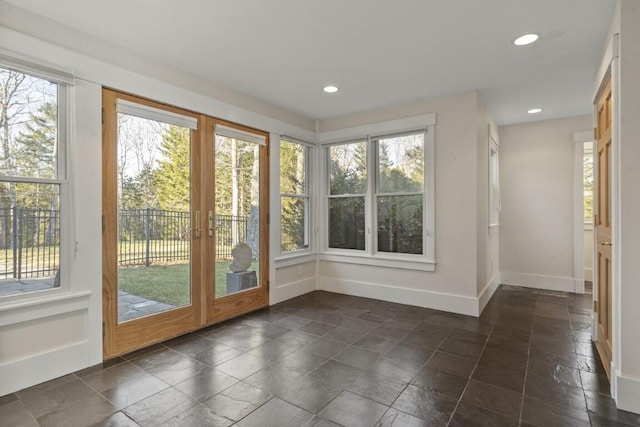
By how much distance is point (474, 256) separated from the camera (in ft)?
12.3

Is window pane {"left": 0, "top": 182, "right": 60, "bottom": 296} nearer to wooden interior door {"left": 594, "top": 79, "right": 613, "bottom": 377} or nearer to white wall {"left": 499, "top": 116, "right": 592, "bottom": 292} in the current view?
wooden interior door {"left": 594, "top": 79, "right": 613, "bottom": 377}

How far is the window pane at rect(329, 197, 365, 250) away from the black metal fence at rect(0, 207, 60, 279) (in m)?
3.32

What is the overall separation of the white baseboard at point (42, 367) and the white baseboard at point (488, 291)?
3.90m

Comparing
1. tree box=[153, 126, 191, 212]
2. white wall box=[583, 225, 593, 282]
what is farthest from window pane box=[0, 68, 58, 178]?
white wall box=[583, 225, 593, 282]

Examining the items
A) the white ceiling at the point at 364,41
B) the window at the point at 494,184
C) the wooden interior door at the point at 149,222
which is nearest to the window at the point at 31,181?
the wooden interior door at the point at 149,222

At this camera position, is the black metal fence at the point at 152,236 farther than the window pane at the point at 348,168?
No

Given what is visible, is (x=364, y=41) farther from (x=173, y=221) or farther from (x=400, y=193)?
(x=173, y=221)

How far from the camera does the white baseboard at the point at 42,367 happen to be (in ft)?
7.07

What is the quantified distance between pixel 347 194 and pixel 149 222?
2697 mm

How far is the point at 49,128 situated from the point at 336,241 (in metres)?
3.55

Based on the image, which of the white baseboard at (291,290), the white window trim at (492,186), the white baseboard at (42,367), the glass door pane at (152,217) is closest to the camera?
the white baseboard at (42,367)

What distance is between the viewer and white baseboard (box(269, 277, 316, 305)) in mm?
4289

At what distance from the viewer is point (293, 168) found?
4.68 metres

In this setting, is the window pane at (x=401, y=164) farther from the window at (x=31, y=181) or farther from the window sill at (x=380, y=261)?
the window at (x=31, y=181)
